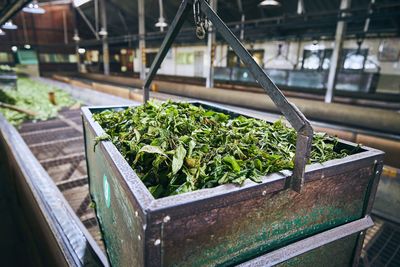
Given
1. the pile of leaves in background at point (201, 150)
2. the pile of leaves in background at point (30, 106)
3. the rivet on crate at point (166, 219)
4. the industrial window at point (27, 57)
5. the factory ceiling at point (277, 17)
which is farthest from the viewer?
the industrial window at point (27, 57)

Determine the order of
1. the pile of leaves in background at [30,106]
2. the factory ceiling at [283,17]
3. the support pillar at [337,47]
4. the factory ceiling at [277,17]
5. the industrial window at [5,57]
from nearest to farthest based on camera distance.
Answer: the pile of leaves in background at [30,106] < the factory ceiling at [277,17] < the factory ceiling at [283,17] < the support pillar at [337,47] < the industrial window at [5,57]

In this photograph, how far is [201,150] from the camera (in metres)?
1.51

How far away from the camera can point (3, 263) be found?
440 centimetres

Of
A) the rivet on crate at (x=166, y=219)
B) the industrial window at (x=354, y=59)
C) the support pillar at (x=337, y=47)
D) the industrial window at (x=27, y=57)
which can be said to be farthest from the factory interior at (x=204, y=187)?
the industrial window at (x=27, y=57)

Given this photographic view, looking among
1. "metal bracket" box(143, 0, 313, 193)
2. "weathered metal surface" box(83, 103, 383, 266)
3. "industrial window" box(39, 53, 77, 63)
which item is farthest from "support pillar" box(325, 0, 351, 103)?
"industrial window" box(39, 53, 77, 63)

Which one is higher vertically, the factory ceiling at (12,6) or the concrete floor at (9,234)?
the factory ceiling at (12,6)

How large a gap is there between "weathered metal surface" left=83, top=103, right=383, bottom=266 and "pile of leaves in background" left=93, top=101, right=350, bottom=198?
0.37 feet

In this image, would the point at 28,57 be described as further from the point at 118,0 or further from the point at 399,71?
the point at 399,71

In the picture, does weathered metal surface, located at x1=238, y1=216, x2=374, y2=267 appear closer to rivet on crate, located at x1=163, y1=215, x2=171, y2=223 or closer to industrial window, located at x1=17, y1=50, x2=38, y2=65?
rivet on crate, located at x1=163, y1=215, x2=171, y2=223

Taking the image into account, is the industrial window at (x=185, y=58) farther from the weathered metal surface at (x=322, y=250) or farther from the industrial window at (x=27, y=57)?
the weathered metal surface at (x=322, y=250)

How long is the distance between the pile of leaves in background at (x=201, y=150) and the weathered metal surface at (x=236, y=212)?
0.37ft

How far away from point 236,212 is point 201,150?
0.48m

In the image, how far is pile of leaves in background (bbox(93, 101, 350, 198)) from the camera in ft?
4.09

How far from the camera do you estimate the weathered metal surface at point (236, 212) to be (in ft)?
3.15
